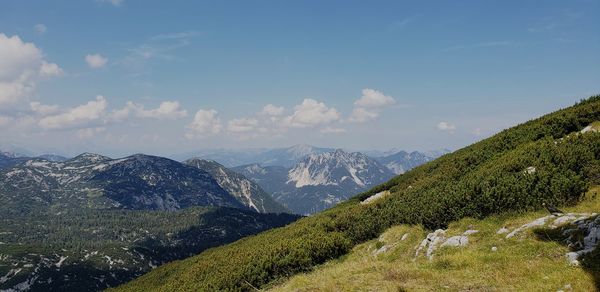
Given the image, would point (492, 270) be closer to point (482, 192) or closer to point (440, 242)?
point (440, 242)

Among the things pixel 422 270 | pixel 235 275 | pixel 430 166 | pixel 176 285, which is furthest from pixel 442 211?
pixel 176 285

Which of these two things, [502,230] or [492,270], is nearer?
[492,270]

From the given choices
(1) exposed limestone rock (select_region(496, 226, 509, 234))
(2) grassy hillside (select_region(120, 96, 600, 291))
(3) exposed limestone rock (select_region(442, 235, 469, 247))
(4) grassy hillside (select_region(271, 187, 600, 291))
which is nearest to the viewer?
(4) grassy hillside (select_region(271, 187, 600, 291))

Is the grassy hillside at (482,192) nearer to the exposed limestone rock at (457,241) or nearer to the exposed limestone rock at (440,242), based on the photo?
the exposed limestone rock at (440,242)

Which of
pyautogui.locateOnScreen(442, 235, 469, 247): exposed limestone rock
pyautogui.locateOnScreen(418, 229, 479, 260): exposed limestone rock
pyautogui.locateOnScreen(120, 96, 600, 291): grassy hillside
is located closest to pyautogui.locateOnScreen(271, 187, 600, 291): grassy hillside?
pyautogui.locateOnScreen(442, 235, 469, 247): exposed limestone rock

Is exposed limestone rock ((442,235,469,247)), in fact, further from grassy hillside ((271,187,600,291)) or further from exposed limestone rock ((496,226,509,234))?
exposed limestone rock ((496,226,509,234))

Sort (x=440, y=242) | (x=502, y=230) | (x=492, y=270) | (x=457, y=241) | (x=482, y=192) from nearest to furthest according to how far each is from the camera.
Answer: (x=492, y=270) < (x=502, y=230) < (x=457, y=241) < (x=440, y=242) < (x=482, y=192)

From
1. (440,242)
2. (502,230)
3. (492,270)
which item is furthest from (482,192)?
(492,270)

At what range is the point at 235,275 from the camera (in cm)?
5225

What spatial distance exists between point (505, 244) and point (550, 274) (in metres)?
6.21

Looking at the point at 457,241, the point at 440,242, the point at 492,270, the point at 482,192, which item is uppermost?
the point at 482,192

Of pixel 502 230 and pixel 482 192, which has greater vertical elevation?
pixel 482 192

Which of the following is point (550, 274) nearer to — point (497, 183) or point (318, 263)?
point (497, 183)

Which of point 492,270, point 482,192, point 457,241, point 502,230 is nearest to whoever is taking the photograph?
point 492,270
